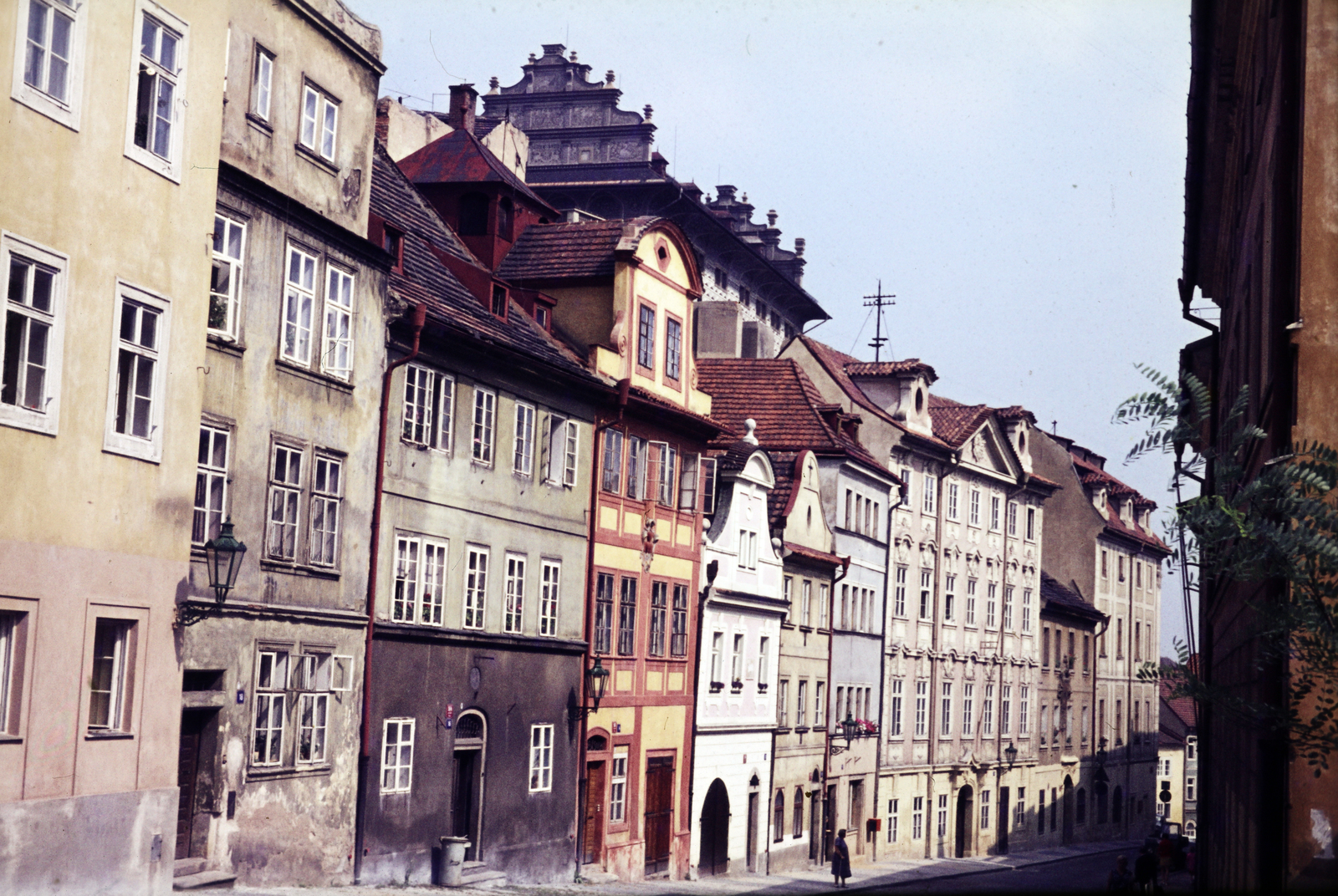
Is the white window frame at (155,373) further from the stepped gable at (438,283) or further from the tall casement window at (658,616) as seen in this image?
the tall casement window at (658,616)

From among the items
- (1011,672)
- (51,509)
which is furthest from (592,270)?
(1011,672)

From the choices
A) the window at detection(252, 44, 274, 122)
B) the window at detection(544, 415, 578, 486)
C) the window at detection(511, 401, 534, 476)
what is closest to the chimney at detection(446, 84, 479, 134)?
the window at detection(544, 415, 578, 486)

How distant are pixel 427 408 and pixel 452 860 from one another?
24.2 ft

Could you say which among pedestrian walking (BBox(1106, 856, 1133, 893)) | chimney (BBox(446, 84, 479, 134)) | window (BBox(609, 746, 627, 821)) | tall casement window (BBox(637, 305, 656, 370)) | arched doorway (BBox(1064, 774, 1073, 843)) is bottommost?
arched doorway (BBox(1064, 774, 1073, 843))

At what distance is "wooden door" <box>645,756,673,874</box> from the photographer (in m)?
38.5

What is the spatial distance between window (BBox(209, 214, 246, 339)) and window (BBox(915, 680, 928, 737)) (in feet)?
132

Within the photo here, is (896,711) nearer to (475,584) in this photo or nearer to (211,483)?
(475,584)

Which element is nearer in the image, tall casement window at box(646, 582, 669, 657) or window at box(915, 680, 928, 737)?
tall casement window at box(646, 582, 669, 657)

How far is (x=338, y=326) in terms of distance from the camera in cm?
2589

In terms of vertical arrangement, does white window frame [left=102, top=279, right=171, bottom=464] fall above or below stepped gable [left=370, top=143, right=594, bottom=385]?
below

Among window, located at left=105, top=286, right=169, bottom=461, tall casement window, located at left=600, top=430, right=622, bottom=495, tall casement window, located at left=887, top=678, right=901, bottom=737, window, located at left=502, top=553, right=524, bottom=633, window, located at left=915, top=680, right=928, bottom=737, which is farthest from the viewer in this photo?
window, located at left=915, top=680, right=928, bottom=737

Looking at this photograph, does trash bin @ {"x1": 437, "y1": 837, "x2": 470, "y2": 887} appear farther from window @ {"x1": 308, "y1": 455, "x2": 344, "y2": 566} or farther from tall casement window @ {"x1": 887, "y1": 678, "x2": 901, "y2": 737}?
tall casement window @ {"x1": 887, "y1": 678, "x2": 901, "y2": 737}

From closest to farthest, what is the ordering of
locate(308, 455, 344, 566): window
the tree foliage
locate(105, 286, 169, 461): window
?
the tree foliage, locate(105, 286, 169, 461): window, locate(308, 455, 344, 566): window

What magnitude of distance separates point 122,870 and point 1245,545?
1229 cm
